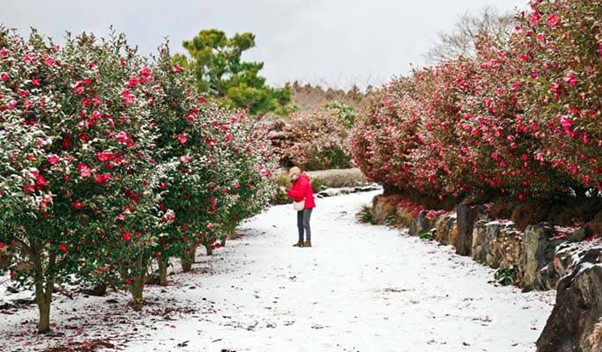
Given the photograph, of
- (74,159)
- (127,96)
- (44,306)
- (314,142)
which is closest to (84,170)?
(74,159)

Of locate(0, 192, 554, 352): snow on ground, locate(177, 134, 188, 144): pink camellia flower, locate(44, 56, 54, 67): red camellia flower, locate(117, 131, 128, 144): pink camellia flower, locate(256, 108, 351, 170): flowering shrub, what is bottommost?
locate(0, 192, 554, 352): snow on ground

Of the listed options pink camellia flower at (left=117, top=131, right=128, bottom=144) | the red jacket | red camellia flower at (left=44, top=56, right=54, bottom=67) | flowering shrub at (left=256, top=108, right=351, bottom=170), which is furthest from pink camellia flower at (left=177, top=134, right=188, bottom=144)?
flowering shrub at (left=256, top=108, right=351, bottom=170)

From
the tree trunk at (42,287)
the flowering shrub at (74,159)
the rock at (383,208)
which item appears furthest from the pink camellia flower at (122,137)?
the rock at (383,208)

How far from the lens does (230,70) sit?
101 ft

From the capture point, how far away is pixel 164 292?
9305 millimetres


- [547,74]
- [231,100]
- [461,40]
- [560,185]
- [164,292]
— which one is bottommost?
[164,292]

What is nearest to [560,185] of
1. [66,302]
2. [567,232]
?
[567,232]

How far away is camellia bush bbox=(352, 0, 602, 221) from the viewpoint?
467cm

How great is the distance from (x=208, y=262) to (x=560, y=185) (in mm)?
7014

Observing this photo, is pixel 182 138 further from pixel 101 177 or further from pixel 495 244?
pixel 495 244

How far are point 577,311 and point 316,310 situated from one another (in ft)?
11.9

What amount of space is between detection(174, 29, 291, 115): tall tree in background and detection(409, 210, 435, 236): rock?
588 inches

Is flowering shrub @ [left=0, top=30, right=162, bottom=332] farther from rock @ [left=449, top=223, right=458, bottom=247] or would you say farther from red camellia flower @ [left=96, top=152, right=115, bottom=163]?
rock @ [left=449, top=223, right=458, bottom=247]

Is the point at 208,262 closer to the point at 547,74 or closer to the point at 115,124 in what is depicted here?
the point at 115,124
